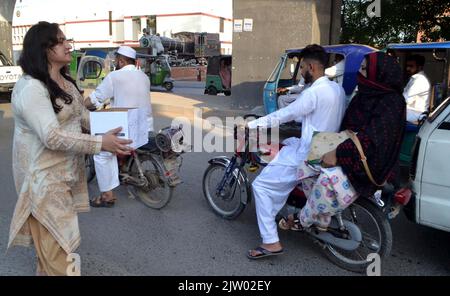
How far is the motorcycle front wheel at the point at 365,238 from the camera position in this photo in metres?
3.37

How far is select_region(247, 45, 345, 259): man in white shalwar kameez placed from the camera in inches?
139

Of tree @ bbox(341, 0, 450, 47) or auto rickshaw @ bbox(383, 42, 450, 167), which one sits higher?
tree @ bbox(341, 0, 450, 47)

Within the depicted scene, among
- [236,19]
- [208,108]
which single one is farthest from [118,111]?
[236,19]

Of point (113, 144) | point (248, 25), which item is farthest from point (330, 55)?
point (113, 144)

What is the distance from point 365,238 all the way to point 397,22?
11662 millimetres

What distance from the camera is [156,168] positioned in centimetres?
491

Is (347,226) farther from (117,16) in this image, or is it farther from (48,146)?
(117,16)

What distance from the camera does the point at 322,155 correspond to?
10.8 ft

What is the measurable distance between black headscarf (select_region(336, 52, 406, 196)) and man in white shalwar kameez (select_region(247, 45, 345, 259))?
0.36 metres

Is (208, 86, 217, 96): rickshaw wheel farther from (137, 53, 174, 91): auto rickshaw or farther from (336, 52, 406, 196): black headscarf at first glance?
(336, 52, 406, 196): black headscarf

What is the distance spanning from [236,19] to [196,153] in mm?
6201

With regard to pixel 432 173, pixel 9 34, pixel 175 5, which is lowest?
pixel 432 173

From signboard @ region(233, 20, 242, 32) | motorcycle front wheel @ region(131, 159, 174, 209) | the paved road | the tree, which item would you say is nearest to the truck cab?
the paved road
